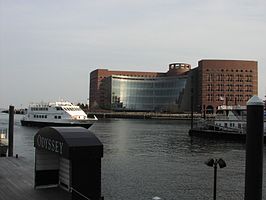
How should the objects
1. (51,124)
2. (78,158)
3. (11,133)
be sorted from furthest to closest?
(51,124) < (11,133) < (78,158)

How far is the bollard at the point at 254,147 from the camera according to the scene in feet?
32.2

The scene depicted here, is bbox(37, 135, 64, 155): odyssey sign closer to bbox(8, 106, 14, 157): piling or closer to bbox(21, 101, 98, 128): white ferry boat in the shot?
bbox(8, 106, 14, 157): piling

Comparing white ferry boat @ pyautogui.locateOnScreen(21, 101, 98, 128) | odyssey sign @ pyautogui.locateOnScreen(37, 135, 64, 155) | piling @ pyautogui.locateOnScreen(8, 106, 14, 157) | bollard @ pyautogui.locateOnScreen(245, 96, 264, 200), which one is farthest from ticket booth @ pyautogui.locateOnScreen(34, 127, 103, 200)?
white ferry boat @ pyautogui.locateOnScreen(21, 101, 98, 128)

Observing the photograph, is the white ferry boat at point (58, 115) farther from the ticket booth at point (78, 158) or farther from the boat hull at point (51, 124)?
the ticket booth at point (78, 158)

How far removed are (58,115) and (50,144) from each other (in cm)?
8804

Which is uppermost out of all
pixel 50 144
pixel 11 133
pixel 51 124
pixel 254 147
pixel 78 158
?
pixel 254 147

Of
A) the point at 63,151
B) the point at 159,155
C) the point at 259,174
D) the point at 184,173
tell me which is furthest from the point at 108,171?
the point at 259,174

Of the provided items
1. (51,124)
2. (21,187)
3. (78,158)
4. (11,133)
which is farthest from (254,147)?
(51,124)

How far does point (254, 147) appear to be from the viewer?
32.3 feet

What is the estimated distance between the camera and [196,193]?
959 inches

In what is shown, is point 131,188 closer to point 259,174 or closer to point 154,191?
point 154,191

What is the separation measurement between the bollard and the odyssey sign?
7276 millimetres

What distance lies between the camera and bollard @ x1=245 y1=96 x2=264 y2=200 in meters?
9.81

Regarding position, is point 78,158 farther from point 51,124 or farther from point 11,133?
point 51,124
